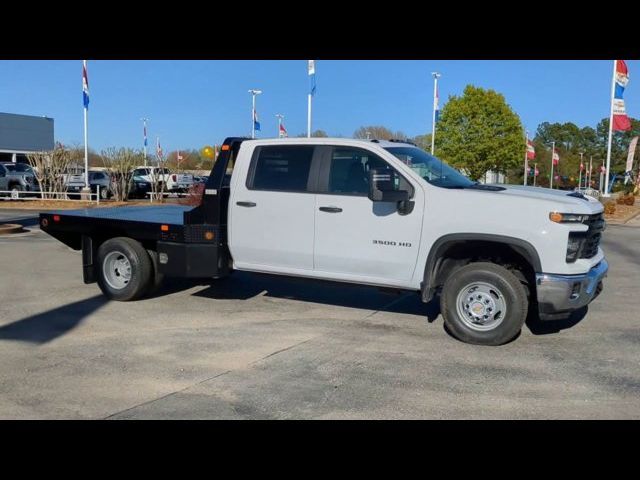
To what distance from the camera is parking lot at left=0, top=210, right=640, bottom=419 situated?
4.38m

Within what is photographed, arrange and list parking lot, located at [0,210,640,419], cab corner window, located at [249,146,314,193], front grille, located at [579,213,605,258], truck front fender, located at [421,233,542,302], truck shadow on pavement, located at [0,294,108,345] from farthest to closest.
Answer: cab corner window, located at [249,146,314,193] < truck shadow on pavement, located at [0,294,108,345] < front grille, located at [579,213,605,258] < truck front fender, located at [421,233,542,302] < parking lot, located at [0,210,640,419]

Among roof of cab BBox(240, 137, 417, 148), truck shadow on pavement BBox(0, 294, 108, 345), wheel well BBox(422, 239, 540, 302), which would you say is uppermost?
roof of cab BBox(240, 137, 417, 148)

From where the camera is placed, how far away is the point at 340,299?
8.12 m

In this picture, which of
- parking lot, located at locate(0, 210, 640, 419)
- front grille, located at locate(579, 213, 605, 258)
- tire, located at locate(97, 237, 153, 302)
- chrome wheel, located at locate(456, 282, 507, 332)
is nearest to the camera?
parking lot, located at locate(0, 210, 640, 419)

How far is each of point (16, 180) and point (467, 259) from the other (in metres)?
27.6

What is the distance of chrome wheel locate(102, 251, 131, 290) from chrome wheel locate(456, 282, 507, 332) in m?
4.32

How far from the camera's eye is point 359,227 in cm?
632

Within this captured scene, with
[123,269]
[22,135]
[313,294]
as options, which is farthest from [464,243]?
[22,135]

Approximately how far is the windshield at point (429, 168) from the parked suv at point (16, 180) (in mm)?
26225

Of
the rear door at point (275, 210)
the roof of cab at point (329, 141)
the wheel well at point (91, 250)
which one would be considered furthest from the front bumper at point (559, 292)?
the wheel well at point (91, 250)

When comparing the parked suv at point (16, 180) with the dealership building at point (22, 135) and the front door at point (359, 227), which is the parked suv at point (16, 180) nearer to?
the front door at point (359, 227)

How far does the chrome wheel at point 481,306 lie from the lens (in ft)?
19.3

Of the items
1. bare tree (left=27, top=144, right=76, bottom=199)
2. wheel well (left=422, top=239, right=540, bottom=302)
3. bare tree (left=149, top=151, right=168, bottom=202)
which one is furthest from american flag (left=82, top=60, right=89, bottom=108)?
wheel well (left=422, top=239, right=540, bottom=302)

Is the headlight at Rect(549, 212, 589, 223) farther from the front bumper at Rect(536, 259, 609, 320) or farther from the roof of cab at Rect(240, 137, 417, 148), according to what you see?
the roof of cab at Rect(240, 137, 417, 148)
